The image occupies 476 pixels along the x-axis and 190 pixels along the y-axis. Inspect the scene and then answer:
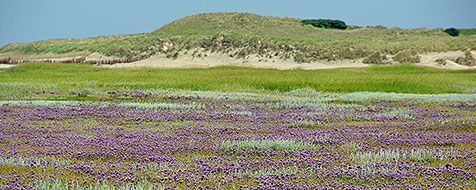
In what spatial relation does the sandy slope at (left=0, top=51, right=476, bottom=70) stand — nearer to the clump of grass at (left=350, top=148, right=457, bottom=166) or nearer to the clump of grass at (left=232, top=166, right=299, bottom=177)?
the clump of grass at (left=350, top=148, right=457, bottom=166)

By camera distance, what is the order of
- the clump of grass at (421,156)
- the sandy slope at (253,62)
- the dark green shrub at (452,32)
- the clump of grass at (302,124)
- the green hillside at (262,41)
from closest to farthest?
the clump of grass at (421,156) < the clump of grass at (302,124) < the sandy slope at (253,62) < the green hillside at (262,41) < the dark green shrub at (452,32)

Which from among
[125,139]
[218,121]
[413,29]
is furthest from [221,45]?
[125,139]

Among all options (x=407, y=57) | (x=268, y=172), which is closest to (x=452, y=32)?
(x=407, y=57)

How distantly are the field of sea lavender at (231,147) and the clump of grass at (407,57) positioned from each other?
62.9 meters

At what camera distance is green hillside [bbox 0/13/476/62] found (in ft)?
349

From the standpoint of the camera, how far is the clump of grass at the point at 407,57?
9544 centimetres

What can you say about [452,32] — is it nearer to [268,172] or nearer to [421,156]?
[421,156]

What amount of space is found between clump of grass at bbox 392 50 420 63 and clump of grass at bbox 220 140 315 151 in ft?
259

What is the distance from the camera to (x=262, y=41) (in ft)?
379

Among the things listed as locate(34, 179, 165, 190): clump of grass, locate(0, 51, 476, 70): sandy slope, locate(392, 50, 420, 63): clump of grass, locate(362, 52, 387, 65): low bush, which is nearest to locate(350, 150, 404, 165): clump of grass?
locate(34, 179, 165, 190): clump of grass

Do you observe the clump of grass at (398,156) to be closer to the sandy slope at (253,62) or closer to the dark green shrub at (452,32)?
the sandy slope at (253,62)

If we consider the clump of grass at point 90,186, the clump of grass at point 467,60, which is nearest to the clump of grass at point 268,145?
the clump of grass at point 90,186

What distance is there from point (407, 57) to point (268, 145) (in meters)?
81.6

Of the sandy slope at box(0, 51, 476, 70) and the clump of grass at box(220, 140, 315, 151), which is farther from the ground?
the clump of grass at box(220, 140, 315, 151)
